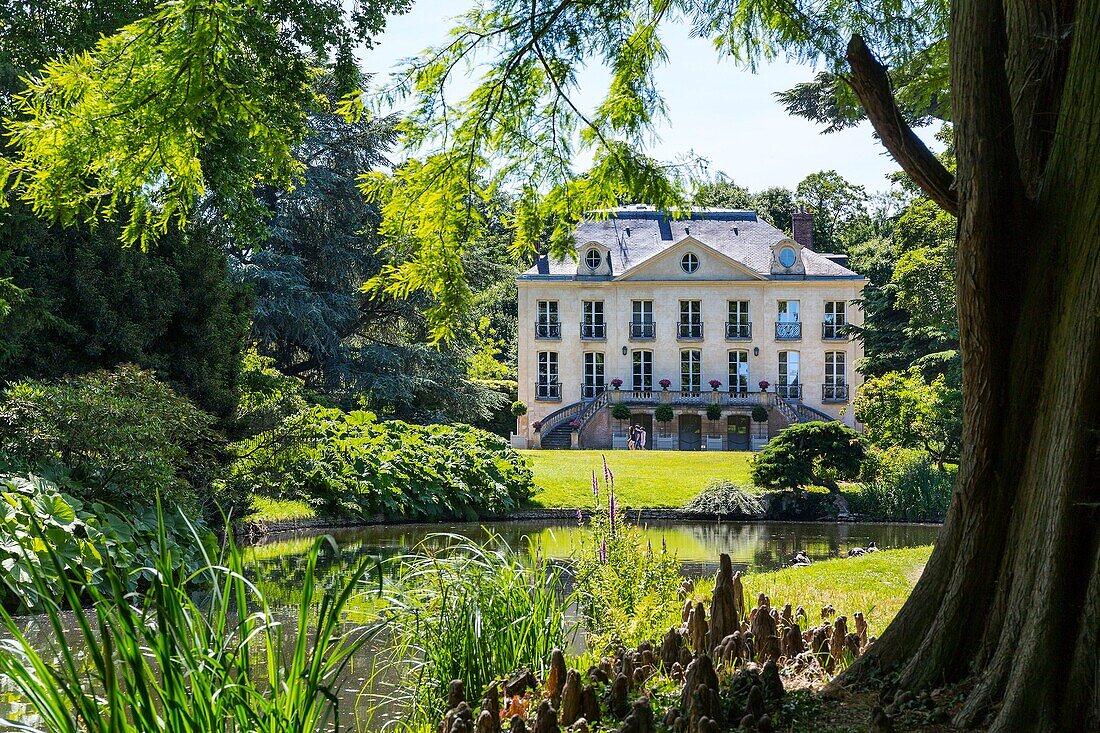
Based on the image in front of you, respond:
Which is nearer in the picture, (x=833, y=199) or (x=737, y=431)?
(x=737, y=431)

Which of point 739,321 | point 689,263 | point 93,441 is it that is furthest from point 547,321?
point 93,441

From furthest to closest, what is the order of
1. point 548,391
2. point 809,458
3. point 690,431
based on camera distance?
1. point 548,391
2. point 690,431
3. point 809,458

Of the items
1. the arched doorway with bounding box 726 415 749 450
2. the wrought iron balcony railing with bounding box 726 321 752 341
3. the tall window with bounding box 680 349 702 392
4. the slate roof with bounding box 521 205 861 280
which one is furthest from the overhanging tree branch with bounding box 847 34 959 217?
the wrought iron balcony railing with bounding box 726 321 752 341

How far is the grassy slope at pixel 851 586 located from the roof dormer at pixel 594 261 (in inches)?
1089

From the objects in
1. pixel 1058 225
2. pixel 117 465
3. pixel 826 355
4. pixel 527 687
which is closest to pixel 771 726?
pixel 527 687

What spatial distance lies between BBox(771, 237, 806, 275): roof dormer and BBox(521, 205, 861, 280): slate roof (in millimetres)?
236

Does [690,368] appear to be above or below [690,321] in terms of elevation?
below

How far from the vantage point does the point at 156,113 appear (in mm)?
5055

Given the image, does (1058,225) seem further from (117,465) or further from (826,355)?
(826,355)

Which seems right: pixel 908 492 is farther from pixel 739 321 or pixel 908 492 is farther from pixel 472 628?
pixel 739 321

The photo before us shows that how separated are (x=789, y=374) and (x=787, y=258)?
15.0 ft

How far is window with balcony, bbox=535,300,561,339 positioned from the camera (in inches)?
1528

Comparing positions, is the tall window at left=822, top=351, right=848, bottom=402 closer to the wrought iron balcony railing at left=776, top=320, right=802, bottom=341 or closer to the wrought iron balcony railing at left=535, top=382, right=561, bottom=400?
the wrought iron balcony railing at left=776, top=320, right=802, bottom=341

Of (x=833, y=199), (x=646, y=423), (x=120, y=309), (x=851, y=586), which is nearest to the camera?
(x=851, y=586)
